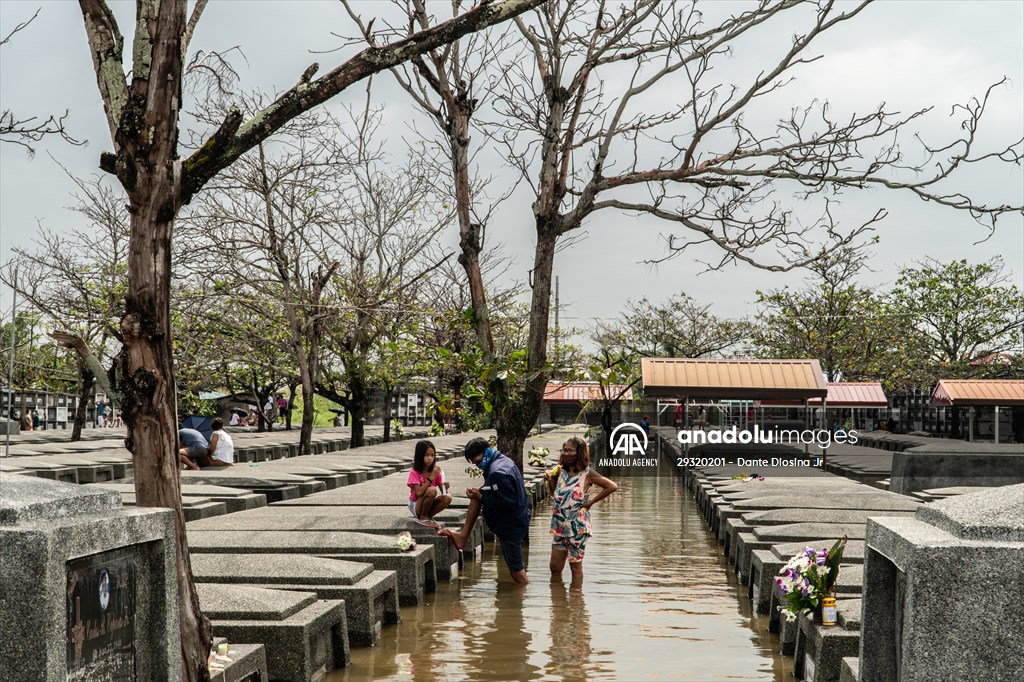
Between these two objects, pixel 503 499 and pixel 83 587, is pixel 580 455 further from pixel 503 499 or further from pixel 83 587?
pixel 83 587

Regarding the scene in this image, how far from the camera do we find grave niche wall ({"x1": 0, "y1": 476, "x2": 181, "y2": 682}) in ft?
14.2

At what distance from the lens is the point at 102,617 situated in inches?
192

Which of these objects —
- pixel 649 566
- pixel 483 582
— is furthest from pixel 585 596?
pixel 649 566

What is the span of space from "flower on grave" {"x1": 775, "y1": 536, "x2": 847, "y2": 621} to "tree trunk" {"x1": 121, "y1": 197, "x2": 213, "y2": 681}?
3.77m

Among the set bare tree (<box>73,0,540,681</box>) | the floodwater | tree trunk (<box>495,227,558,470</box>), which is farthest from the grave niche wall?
tree trunk (<box>495,227,558,470</box>)

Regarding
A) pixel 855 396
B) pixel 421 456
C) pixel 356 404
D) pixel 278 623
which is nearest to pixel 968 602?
pixel 278 623

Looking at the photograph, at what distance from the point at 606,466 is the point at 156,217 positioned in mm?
30027

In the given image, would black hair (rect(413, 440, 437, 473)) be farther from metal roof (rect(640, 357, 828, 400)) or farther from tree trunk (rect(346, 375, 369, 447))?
tree trunk (rect(346, 375, 369, 447))

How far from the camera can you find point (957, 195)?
428 inches

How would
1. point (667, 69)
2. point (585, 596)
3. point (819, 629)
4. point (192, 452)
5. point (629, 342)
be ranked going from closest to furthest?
point (819, 629)
point (585, 596)
point (667, 69)
point (192, 452)
point (629, 342)

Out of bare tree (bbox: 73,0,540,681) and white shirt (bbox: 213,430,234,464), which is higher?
bare tree (bbox: 73,0,540,681)

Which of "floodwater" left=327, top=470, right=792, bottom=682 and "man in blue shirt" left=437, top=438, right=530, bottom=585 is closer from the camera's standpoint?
"floodwater" left=327, top=470, right=792, bottom=682

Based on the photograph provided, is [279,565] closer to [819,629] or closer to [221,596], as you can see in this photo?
[221,596]

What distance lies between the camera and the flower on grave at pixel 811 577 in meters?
7.46
